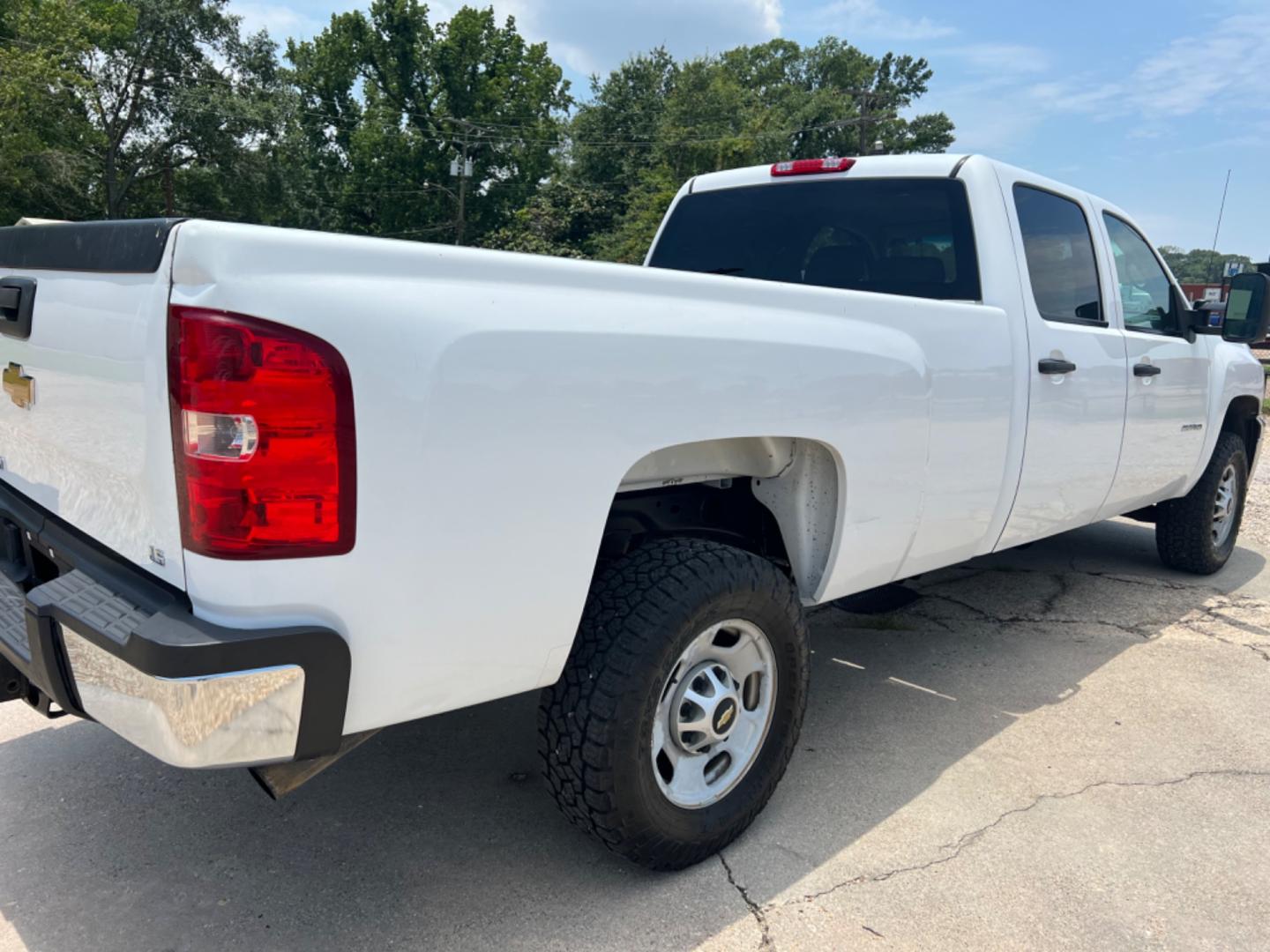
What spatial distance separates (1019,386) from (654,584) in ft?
5.70

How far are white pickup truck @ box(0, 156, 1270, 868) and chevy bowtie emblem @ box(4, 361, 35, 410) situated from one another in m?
0.01

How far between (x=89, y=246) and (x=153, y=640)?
847 millimetres

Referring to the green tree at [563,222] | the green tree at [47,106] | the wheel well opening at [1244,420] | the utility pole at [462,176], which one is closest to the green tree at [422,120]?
the utility pole at [462,176]

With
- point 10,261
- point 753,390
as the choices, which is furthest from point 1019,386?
point 10,261

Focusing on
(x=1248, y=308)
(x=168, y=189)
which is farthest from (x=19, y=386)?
(x=168, y=189)

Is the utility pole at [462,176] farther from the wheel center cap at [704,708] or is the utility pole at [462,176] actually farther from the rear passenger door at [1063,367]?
the wheel center cap at [704,708]

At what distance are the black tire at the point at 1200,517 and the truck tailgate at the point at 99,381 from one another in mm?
5341

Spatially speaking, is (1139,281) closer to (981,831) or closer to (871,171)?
(871,171)

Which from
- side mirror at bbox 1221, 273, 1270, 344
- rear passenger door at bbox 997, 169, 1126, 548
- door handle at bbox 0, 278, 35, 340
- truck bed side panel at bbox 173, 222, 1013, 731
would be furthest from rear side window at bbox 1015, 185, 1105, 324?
door handle at bbox 0, 278, 35, 340

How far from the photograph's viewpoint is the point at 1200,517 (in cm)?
529

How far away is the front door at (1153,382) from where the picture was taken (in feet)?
13.5

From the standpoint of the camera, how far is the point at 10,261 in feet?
7.43

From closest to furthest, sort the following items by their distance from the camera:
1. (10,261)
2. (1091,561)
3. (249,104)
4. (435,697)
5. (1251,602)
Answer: (435,697)
(10,261)
(1251,602)
(1091,561)
(249,104)

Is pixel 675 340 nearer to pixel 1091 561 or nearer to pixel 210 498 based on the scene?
pixel 210 498
